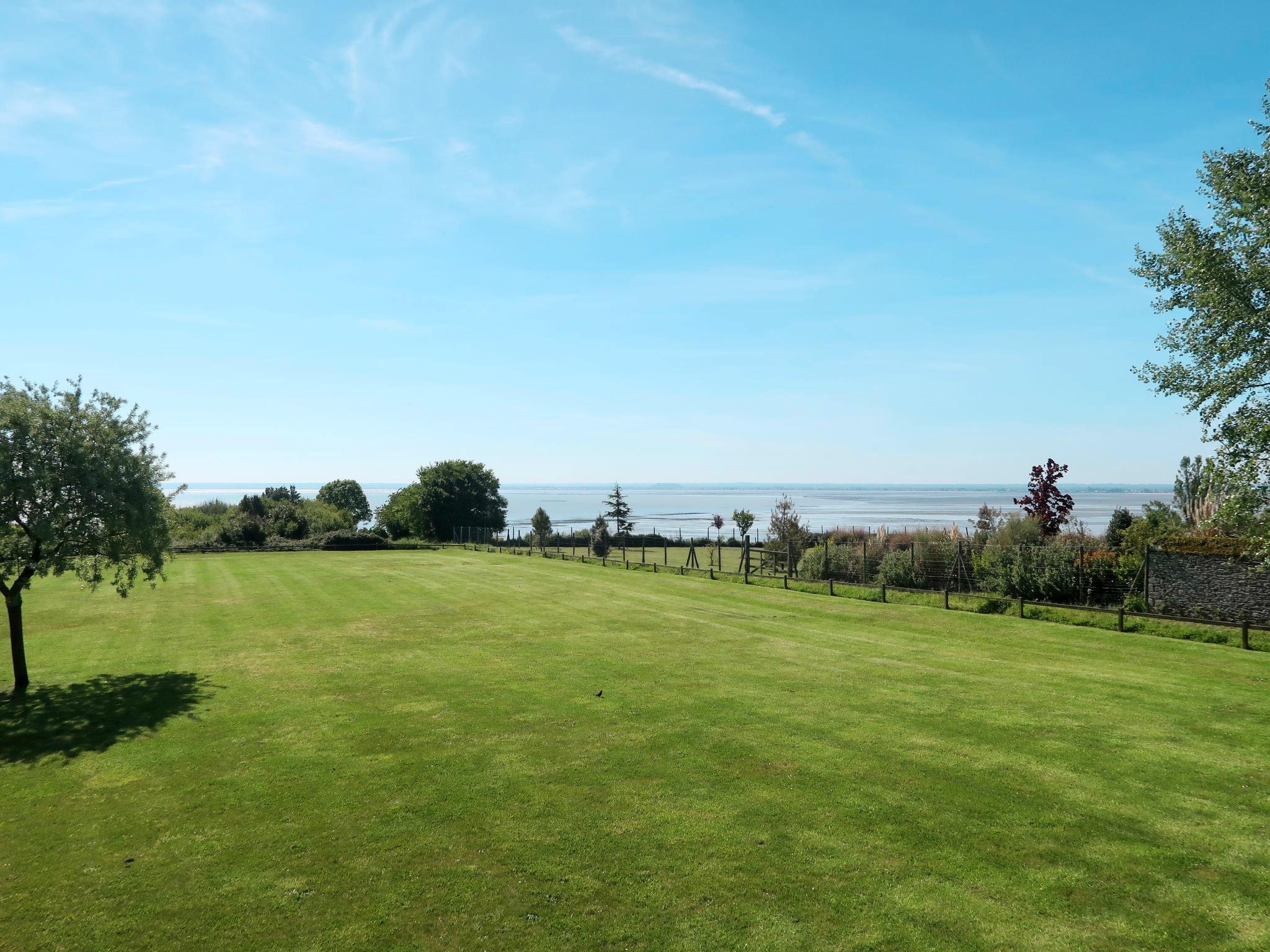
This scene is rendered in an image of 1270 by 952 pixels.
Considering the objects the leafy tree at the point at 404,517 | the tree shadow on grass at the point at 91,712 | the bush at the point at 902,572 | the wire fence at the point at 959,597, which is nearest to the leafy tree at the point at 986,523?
the bush at the point at 902,572

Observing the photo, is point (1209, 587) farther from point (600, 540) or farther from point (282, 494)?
point (282, 494)

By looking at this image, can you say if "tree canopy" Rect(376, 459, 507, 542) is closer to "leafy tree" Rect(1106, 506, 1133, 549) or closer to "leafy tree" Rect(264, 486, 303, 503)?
"leafy tree" Rect(264, 486, 303, 503)

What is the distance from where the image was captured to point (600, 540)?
56.4 meters

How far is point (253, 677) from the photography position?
16.0m

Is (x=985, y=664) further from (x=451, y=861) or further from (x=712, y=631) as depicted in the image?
(x=451, y=861)

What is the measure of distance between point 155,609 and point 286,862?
23.0 m

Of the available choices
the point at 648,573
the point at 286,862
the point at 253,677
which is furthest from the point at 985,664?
the point at 648,573

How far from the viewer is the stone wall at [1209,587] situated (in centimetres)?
2048

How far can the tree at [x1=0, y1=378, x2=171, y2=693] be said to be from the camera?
14789 mm

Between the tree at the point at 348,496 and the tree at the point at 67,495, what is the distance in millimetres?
108921

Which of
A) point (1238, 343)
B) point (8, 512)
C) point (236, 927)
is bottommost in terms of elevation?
point (236, 927)

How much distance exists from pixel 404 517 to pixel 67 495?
66578 mm

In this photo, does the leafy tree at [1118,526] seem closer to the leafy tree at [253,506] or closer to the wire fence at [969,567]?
the wire fence at [969,567]

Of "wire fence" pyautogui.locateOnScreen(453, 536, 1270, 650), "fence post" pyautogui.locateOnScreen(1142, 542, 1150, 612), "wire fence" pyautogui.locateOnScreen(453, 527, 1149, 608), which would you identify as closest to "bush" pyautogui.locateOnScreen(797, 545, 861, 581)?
"wire fence" pyautogui.locateOnScreen(453, 527, 1149, 608)
